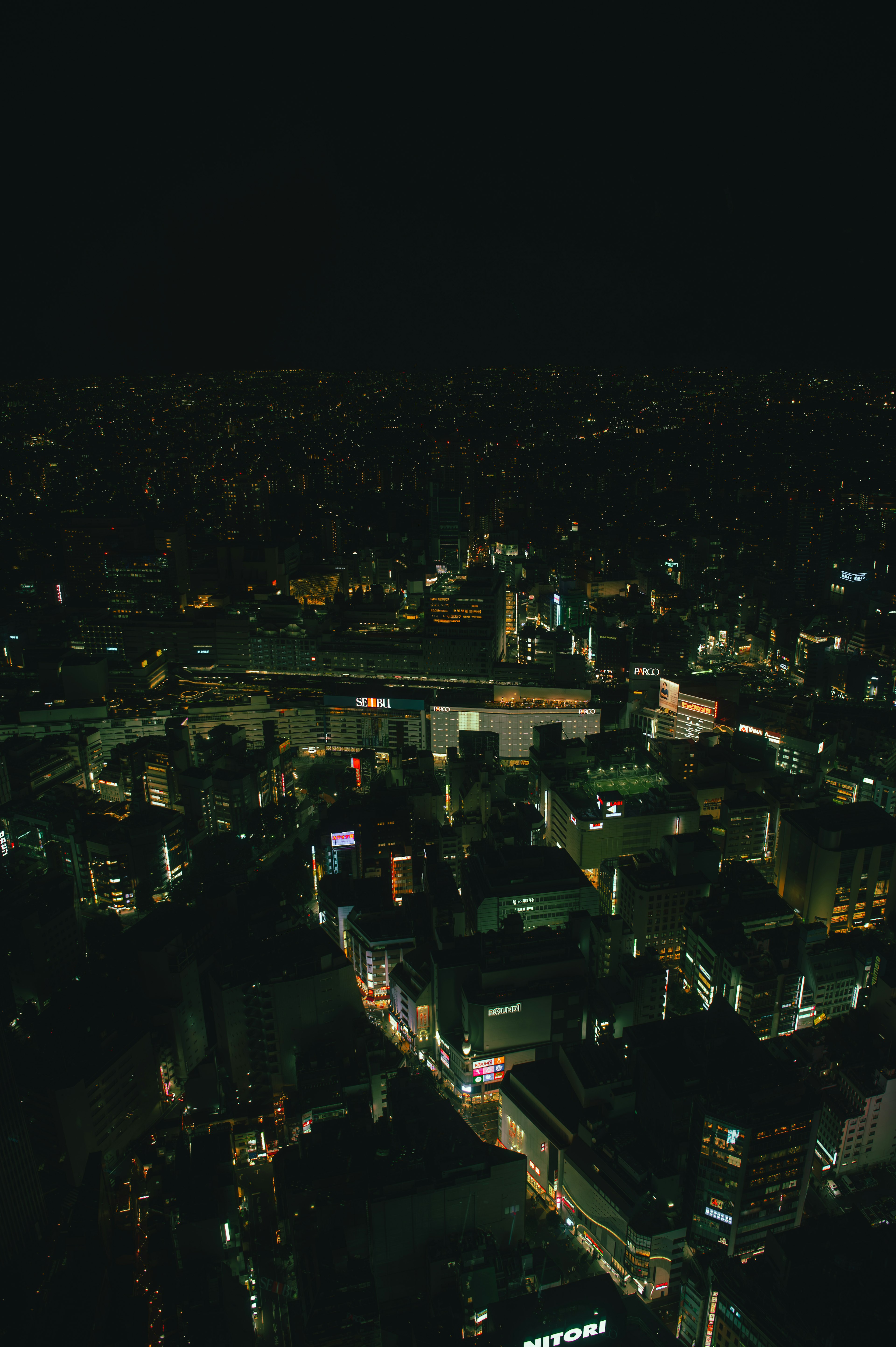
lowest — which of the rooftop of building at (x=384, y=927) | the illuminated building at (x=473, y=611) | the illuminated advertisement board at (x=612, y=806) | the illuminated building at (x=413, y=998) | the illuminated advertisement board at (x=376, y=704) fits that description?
the illuminated building at (x=413, y=998)

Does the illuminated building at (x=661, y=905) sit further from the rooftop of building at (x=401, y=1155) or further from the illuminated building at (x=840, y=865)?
the rooftop of building at (x=401, y=1155)

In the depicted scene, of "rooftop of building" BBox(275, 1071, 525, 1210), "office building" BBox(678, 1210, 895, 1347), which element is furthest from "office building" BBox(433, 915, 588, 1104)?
"office building" BBox(678, 1210, 895, 1347)

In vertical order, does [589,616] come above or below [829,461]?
below

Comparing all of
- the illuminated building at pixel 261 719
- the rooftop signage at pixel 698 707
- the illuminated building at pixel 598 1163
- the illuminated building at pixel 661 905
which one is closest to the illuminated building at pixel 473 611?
the illuminated building at pixel 261 719

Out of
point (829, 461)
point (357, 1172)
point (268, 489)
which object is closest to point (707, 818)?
point (357, 1172)

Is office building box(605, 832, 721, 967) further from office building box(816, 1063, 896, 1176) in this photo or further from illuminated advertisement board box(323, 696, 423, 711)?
illuminated advertisement board box(323, 696, 423, 711)

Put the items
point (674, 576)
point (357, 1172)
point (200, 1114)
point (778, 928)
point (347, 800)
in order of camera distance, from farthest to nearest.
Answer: point (674, 576) < point (347, 800) < point (778, 928) < point (200, 1114) < point (357, 1172)

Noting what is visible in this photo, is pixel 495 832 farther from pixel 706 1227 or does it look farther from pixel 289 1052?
pixel 706 1227
